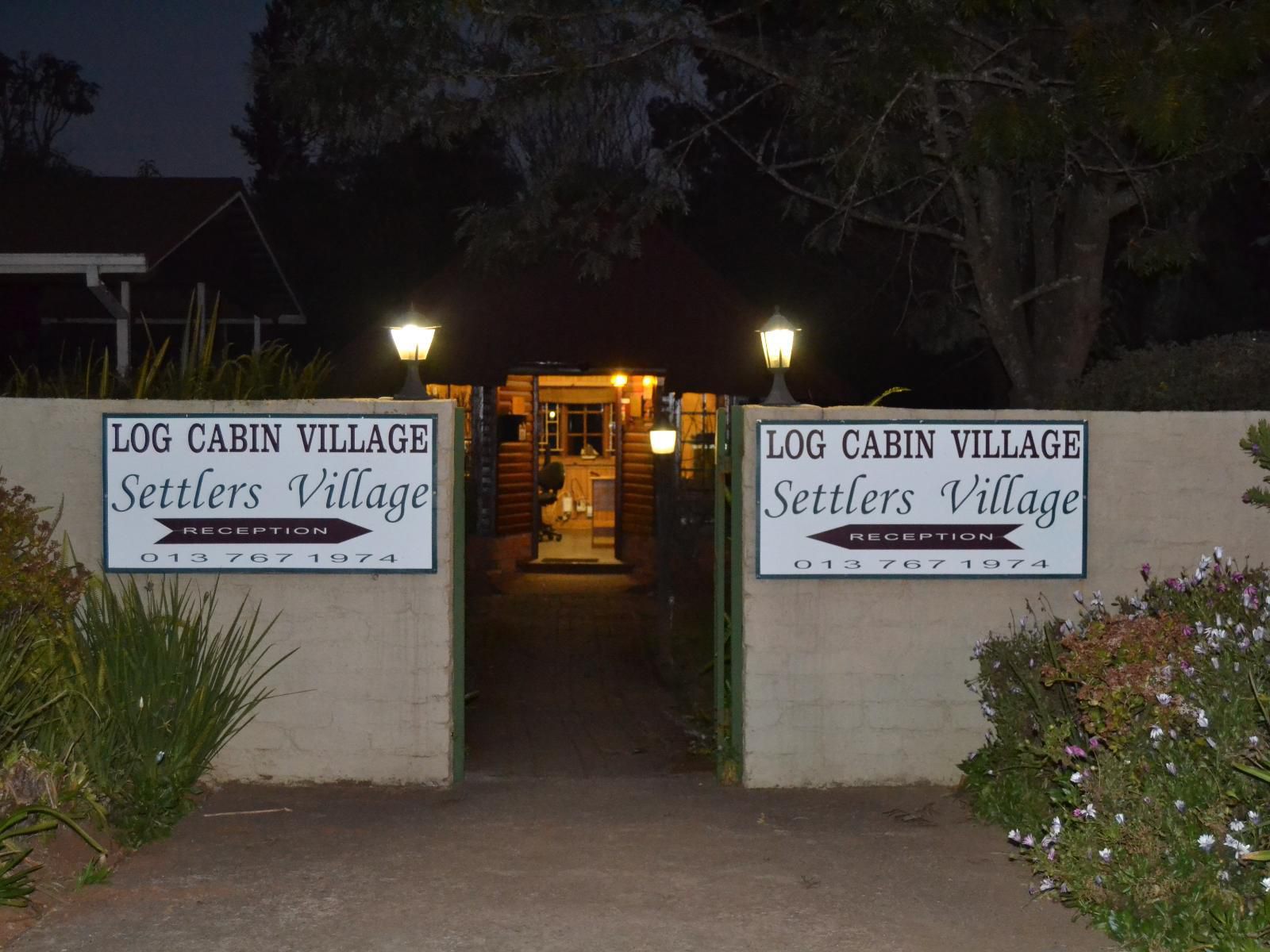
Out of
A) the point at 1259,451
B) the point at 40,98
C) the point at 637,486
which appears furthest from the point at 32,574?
the point at 40,98

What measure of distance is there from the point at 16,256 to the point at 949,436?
29.8 feet

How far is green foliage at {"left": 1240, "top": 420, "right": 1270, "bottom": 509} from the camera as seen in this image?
6.29 m

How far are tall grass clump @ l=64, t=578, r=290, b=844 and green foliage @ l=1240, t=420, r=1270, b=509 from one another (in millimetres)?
4754

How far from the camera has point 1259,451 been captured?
6.64 metres

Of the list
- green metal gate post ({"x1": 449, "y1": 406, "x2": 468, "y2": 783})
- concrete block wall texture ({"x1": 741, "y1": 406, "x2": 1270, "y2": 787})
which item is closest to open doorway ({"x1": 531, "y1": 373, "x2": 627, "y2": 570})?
green metal gate post ({"x1": 449, "y1": 406, "x2": 468, "y2": 783})


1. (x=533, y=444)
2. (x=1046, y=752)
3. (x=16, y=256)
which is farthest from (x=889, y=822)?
(x=533, y=444)

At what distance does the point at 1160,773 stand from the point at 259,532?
4.38 meters

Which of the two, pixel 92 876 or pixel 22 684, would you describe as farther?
pixel 22 684

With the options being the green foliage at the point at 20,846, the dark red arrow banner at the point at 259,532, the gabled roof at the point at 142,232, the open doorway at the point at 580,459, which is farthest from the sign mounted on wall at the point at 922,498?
the open doorway at the point at 580,459

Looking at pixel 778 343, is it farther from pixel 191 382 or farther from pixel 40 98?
pixel 40 98

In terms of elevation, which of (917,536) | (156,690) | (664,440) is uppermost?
(664,440)

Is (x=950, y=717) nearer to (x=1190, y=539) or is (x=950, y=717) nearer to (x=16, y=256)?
(x=1190, y=539)

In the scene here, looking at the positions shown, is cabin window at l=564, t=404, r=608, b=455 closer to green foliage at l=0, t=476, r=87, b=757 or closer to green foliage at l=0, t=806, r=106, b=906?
green foliage at l=0, t=476, r=87, b=757

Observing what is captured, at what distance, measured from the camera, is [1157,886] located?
4816 mm
